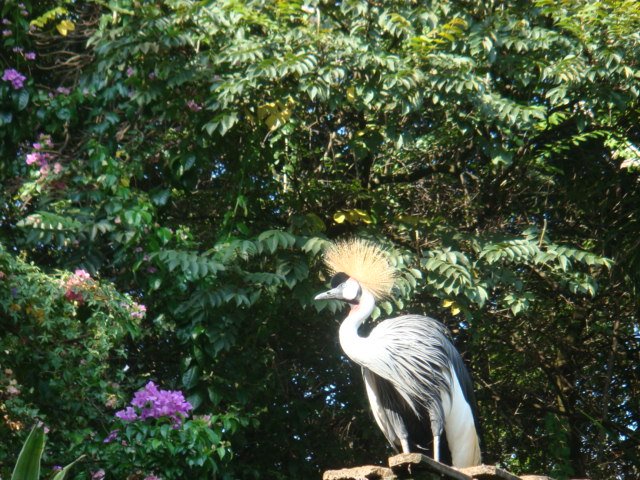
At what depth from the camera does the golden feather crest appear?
5.20m

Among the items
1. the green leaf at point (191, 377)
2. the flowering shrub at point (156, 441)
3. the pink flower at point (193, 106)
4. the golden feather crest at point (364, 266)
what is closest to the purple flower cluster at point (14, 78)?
the pink flower at point (193, 106)

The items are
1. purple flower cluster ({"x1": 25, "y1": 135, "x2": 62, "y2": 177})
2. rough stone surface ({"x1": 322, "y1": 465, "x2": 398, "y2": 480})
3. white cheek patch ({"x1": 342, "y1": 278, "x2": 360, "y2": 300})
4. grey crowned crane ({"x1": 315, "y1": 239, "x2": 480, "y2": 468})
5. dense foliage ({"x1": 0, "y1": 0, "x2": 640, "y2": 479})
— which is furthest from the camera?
purple flower cluster ({"x1": 25, "y1": 135, "x2": 62, "y2": 177})

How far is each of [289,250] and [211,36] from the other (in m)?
1.27

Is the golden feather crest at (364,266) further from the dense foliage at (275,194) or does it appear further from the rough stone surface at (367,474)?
the rough stone surface at (367,474)

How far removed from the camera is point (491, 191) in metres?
6.91

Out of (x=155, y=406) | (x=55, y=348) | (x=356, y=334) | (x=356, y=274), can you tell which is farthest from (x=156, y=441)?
(x=356, y=274)

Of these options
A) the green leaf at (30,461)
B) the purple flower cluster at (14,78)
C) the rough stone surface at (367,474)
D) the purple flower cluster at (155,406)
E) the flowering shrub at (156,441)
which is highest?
the purple flower cluster at (14,78)

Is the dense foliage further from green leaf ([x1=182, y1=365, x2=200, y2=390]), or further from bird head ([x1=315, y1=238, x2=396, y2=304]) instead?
bird head ([x1=315, y1=238, x2=396, y2=304])

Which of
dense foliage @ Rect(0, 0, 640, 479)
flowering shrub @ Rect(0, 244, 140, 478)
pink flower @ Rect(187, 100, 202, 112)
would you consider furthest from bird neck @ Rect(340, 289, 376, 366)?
pink flower @ Rect(187, 100, 202, 112)

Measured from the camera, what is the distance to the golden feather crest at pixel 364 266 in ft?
17.1

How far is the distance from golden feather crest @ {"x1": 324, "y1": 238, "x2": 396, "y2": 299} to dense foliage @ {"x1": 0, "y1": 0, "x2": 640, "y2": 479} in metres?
0.36

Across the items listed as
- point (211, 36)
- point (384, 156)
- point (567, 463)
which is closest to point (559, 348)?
point (567, 463)

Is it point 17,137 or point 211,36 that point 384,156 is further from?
point 17,137

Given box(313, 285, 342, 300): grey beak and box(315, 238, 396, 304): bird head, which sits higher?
box(315, 238, 396, 304): bird head
